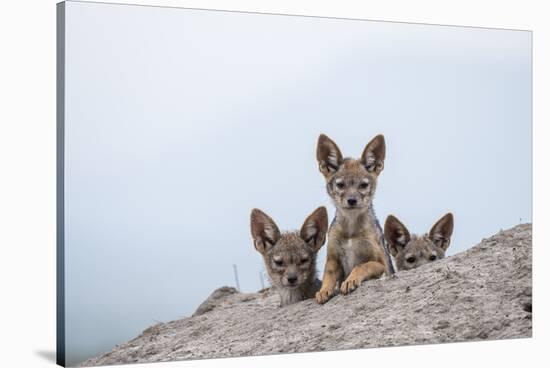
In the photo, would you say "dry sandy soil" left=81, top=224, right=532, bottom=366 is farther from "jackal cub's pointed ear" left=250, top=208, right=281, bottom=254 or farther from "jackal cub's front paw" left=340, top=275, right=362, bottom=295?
"jackal cub's pointed ear" left=250, top=208, right=281, bottom=254

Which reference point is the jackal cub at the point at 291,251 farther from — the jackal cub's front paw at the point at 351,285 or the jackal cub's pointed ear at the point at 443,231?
the jackal cub's pointed ear at the point at 443,231

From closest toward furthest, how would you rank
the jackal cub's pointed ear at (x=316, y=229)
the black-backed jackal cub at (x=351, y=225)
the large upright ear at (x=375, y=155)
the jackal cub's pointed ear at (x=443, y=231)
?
the black-backed jackal cub at (x=351, y=225) → the jackal cub's pointed ear at (x=316, y=229) → the large upright ear at (x=375, y=155) → the jackal cub's pointed ear at (x=443, y=231)

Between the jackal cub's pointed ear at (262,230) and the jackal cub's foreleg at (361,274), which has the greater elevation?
the jackal cub's pointed ear at (262,230)

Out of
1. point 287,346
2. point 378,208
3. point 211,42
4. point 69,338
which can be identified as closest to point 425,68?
point 378,208

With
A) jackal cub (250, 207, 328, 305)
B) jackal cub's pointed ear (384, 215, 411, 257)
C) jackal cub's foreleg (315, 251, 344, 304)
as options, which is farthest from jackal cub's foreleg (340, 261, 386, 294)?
jackal cub's pointed ear (384, 215, 411, 257)

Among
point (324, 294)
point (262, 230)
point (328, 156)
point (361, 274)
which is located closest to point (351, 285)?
point (361, 274)

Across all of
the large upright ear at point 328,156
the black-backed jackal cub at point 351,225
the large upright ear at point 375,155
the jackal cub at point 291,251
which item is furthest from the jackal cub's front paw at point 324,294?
the large upright ear at point 375,155

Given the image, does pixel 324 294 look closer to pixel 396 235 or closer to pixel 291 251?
pixel 291 251
